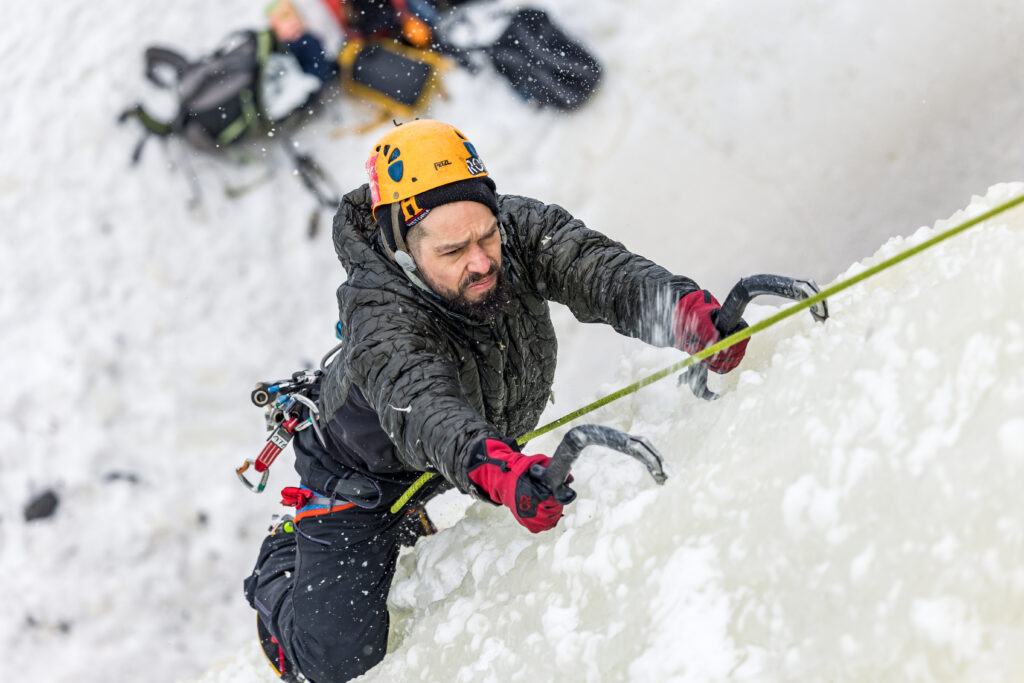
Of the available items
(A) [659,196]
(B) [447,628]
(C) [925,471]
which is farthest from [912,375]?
(A) [659,196]

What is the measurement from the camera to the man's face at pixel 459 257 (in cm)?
246

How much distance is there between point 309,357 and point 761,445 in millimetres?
3988

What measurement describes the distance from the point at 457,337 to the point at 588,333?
250 centimetres

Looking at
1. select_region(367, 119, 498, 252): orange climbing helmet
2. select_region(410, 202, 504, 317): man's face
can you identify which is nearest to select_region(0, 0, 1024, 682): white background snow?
select_region(410, 202, 504, 317): man's face

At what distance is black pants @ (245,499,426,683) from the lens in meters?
2.91

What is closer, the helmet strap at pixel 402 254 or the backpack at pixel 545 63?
the helmet strap at pixel 402 254

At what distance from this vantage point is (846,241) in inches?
178

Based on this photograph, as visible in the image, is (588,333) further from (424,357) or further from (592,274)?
(424,357)

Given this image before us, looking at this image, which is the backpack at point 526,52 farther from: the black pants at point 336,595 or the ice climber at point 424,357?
the black pants at point 336,595

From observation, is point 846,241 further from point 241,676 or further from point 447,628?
point 241,676

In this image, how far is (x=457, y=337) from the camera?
8.39ft

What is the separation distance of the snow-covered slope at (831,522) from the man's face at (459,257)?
0.62 metres

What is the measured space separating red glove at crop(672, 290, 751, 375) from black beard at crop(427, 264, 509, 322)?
533 millimetres

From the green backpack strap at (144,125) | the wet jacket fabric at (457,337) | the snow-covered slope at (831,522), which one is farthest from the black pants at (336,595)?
the green backpack strap at (144,125)
